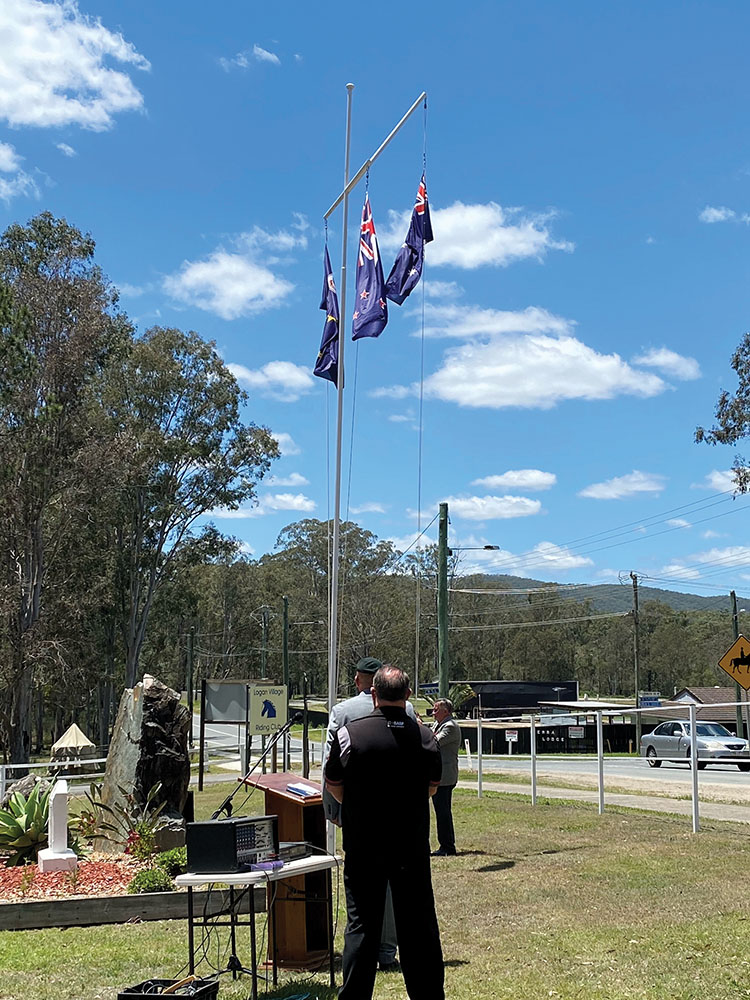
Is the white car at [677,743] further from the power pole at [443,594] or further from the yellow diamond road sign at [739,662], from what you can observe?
the yellow diamond road sign at [739,662]

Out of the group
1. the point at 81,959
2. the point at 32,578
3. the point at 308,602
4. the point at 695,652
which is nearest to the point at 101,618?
the point at 32,578

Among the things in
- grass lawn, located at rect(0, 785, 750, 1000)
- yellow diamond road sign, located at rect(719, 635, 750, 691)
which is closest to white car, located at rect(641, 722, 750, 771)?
yellow diamond road sign, located at rect(719, 635, 750, 691)

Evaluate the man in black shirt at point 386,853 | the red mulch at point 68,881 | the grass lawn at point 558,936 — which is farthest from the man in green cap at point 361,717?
the red mulch at point 68,881

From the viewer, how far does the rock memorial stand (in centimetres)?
1289

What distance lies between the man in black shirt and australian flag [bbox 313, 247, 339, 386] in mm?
6752

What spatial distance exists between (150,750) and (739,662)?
9.46 m

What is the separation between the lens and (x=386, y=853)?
5098 mm

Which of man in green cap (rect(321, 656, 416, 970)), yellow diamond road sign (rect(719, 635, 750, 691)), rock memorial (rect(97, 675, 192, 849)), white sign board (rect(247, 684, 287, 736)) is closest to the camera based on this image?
man in green cap (rect(321, 656, 416, 970))

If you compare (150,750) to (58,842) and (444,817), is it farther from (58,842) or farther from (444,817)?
(444,817)

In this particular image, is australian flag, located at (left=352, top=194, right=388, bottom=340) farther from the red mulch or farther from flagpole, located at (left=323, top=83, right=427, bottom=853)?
the red mulch

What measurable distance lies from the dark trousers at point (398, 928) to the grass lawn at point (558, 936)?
3.46ft

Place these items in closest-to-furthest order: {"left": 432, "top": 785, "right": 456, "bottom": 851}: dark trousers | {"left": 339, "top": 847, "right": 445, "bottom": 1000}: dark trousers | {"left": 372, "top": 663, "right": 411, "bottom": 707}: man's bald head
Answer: {"left": 339, "top": 847, "right": 445, "bottom": 1000}: dark trousers → {"left": 372, "top": 663, "right": 411, "bottom": 707}: man's bald head → {"left": 432, "top": 785, "right": 456, "bottom": 851}: dark trousers

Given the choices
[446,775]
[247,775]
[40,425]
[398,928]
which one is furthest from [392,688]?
[40,425]

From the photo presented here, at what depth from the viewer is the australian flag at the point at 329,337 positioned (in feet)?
38.1
